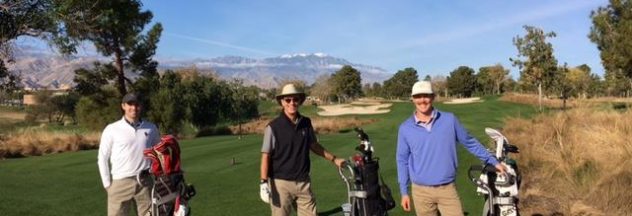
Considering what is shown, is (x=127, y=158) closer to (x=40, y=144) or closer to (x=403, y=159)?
(x=403, y=159)

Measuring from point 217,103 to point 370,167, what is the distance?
40.0 m

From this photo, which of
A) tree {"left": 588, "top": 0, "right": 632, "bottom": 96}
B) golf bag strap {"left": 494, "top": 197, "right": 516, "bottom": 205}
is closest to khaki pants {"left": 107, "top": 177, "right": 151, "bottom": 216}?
golf bag strap {"left": 494, "top": 197, "right": 516, "bottom": 205}

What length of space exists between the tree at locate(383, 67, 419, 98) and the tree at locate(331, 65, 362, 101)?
7.24 metres

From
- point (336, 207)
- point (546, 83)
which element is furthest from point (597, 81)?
point (336, 207)

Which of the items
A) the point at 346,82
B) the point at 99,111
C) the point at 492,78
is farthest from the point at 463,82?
the point at 99,111

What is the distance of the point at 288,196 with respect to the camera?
591cm

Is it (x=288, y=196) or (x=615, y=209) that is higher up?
(x=288, y=196)

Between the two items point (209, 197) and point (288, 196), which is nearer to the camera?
point (288, 196)

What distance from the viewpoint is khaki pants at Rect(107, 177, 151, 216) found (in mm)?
6180

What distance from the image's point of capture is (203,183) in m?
12.6

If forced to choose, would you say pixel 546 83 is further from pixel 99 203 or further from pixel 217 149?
pixel 99 203

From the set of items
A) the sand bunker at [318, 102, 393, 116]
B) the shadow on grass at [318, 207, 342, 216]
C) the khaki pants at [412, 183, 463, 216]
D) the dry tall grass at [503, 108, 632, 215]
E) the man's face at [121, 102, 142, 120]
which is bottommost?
the sand bunker at [318, 102, 393, 116]

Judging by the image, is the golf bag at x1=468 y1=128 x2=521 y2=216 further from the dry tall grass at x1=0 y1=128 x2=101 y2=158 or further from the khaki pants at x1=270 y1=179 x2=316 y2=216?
the dry tall grass at x1=0 y1=128 x2=101 y2=158

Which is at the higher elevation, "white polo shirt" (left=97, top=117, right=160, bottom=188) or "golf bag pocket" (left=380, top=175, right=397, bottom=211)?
"white polo shirt" (left=97, top=117, right=160, bottom=188)
